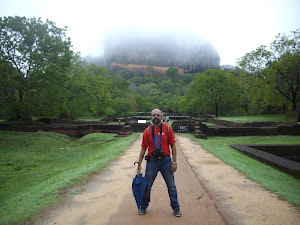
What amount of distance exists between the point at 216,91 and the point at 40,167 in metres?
33.9

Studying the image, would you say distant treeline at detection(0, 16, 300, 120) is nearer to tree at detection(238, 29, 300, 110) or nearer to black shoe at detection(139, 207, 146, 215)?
tree at detection(238, 29, 300, 110)

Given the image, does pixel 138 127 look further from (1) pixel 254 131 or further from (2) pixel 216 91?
(2) pixel 216 91

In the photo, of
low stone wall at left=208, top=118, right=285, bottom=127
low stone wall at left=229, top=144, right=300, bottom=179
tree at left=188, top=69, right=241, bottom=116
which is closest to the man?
low stone wall at left=229, top=144, right=300, bottom=179

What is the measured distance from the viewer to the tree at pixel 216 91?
133ft

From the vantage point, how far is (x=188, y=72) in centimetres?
15375

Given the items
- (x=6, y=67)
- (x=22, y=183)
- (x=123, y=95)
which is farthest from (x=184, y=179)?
(x=123, y=95)

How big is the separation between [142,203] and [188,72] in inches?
6049

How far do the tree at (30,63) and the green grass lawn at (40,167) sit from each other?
145 inches

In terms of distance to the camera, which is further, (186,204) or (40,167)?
(40,167)

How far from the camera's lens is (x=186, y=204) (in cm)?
438

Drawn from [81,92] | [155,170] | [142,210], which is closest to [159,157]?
[155,170]

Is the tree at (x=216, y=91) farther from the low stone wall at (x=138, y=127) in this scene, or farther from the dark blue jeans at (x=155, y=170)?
the dark blue jeans at (x=155, y=170)

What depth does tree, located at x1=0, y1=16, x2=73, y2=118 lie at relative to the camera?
20391mm

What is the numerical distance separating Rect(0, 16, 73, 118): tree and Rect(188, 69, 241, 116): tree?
24206 mm
